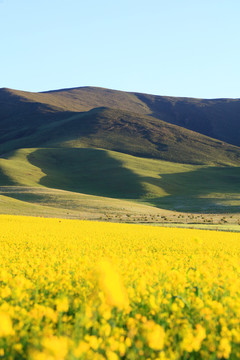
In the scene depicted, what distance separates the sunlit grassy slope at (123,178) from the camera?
8643 cm

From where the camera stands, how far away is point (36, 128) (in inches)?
7840

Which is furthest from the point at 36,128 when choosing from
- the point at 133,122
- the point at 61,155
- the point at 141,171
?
the point at 141,171

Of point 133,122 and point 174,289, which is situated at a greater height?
point 133,122

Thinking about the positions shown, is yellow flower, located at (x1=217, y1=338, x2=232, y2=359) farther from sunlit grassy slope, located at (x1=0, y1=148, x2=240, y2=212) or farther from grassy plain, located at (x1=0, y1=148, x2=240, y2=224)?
sunlit grassy slope, located at (x1=0, y1=148, x2=240, y2=212)

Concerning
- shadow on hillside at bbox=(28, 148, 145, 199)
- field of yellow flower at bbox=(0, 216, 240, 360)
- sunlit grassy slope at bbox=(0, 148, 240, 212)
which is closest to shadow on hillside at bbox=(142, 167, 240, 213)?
sunlit grassy slope at bbox=(0, 148, 240, 212)

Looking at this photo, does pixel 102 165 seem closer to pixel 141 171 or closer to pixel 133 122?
pixel 141 171

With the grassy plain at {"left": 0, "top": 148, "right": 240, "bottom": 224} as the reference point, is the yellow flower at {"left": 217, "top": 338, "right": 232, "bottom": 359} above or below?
above

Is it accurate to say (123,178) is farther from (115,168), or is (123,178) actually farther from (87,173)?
(87,173)

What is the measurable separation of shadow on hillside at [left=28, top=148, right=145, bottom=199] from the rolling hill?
0.90 ft

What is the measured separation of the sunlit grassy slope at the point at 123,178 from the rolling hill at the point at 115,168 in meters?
0.20

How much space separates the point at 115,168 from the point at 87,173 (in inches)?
363

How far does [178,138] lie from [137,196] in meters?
83.9

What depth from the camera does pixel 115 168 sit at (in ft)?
413

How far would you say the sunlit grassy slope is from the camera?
284 feet
